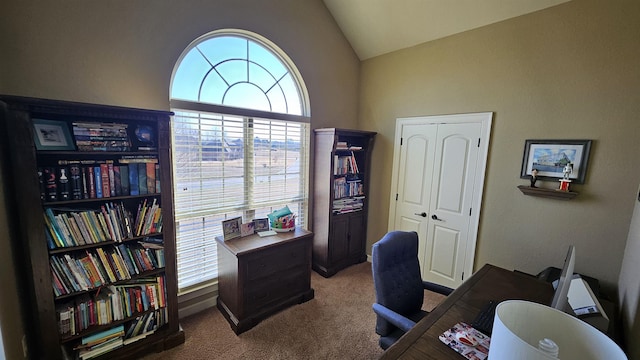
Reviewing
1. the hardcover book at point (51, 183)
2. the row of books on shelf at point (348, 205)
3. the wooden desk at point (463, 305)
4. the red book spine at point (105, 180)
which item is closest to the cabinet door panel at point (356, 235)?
the row of books on shelf at point (348, 205)

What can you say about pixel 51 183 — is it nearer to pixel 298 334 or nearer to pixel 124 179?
pixel 124 179

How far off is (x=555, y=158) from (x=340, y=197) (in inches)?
86.1

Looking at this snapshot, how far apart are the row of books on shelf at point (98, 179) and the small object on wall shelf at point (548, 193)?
10.5ft

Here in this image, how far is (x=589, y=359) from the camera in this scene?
0.70 metres

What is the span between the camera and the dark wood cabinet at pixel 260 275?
89.0 inches

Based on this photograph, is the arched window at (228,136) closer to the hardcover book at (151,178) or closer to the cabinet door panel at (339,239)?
the hardcover book at (151,178)

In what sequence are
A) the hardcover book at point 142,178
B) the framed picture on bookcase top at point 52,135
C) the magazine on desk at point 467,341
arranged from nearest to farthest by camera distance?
the magazine on desk at point 467,341 → the framed picture on bookcase top at point 52,135 → the hardcover book at point 142,178

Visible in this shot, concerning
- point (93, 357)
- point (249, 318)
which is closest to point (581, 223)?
point (249, 318)

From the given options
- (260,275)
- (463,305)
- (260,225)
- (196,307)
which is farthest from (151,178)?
(463,305)

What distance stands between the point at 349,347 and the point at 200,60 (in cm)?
294

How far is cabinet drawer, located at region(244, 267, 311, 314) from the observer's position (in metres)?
2.33

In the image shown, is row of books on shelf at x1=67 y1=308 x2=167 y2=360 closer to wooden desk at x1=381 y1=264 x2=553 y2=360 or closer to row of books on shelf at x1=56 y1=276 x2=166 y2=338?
row of books on shelf at x1=56 y1=276 x2=166 y2=338

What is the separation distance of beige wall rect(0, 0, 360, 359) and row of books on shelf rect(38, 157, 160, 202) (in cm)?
30

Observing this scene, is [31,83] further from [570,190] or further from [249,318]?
[570,190]
